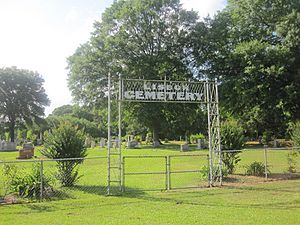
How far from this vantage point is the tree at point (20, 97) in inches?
2192

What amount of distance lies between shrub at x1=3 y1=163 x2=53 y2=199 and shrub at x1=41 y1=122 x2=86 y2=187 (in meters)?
1.25

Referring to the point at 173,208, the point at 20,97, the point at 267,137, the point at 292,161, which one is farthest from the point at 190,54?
the point at 20,97

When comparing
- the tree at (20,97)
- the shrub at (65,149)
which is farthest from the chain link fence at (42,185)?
the tree at (20,97)

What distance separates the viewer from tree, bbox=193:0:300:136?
2919 cm

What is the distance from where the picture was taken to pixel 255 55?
2986 cm

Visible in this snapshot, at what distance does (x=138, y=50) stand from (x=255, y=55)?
13177 millimetres

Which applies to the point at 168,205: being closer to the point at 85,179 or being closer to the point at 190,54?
the point at 85,179

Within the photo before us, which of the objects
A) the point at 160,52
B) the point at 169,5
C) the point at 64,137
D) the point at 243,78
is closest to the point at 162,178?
the point at 64,137

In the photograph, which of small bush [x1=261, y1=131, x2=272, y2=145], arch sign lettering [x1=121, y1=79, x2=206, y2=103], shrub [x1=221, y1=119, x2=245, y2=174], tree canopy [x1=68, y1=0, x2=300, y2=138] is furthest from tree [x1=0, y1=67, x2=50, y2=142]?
shrub [x1=221, y1=119, x2=245, y2=174]

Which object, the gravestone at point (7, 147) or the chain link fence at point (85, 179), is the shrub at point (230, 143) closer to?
the chain link fence at point (85, 179)

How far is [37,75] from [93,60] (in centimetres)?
2805

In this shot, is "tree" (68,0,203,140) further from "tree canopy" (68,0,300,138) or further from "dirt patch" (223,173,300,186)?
"dirt patch" (223,173,300,186)

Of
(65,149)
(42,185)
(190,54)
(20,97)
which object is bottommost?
(42,185)

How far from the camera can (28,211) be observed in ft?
29.1
